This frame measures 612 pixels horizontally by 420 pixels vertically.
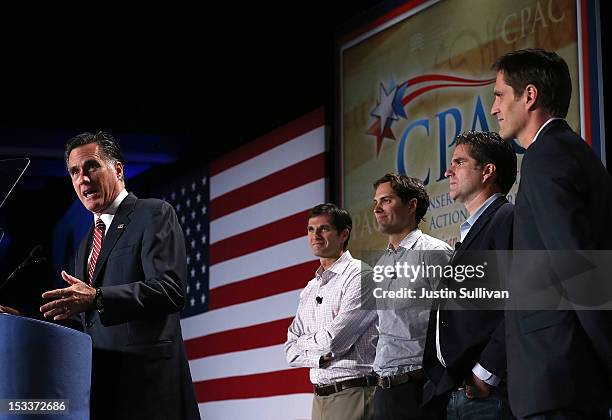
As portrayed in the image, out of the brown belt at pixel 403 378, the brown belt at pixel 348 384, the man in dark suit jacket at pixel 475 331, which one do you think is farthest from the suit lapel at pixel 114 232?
the brown belt at pixel 348 384

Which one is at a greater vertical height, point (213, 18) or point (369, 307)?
point (213, 18)

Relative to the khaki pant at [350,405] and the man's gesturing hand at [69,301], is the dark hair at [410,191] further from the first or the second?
the man's gesturing hand at [69,301]

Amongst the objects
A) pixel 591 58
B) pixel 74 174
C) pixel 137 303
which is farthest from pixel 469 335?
pixel 591 58

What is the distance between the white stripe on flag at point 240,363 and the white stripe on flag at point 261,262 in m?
0.53

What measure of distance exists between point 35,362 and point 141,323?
430 mm

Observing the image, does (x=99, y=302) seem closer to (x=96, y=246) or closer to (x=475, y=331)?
(x=96, y=246)

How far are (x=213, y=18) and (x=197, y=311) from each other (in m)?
2.35

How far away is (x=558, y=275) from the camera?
1968mm

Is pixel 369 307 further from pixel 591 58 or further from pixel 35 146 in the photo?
pixel 35 146

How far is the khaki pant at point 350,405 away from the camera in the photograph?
3.93 metres

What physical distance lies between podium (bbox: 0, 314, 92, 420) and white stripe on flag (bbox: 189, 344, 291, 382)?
12.6 ft

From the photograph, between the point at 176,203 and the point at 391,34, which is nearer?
the point at 391,34

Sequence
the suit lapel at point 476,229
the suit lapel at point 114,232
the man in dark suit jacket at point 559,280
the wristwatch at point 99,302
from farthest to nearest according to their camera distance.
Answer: the suit lapel at point 114,232 < the suit lapel at point 476,229 < the wristwatch at point 99,302 < the man in dark suit jacket at point 559,280

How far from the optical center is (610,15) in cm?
378
